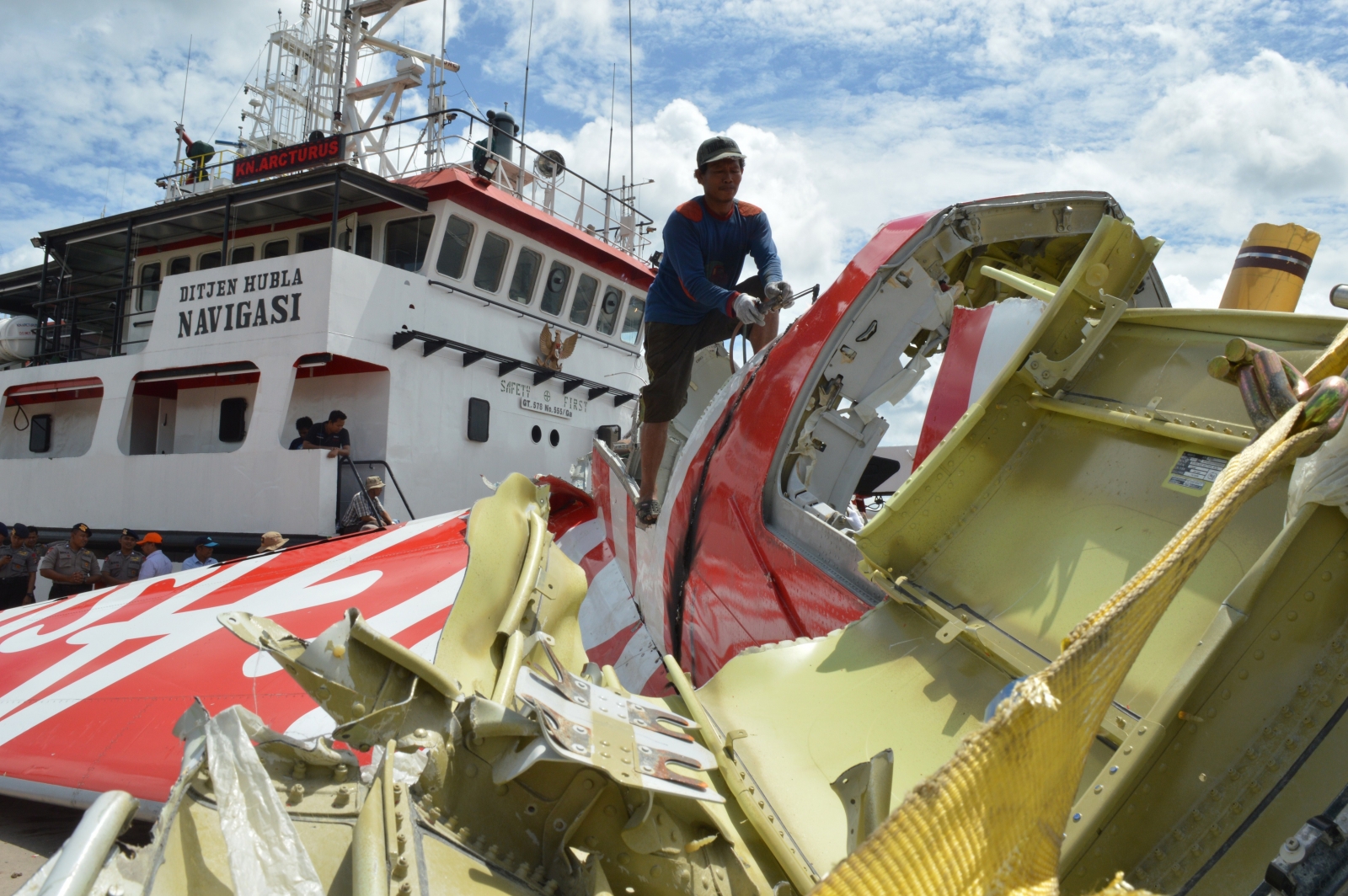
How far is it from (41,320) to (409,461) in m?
7.51

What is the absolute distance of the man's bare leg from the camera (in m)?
4.42

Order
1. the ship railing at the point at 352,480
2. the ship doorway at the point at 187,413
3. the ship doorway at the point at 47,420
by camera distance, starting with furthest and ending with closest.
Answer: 1. the ship doorway at the point at 47,420
2. the ship doorway at the point at 187,413
3. the ship railing at the point at 352,480

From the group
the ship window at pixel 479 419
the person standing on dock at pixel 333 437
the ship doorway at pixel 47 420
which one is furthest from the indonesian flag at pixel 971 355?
the ship doorway at pixel 47 420

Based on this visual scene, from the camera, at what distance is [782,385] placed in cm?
347

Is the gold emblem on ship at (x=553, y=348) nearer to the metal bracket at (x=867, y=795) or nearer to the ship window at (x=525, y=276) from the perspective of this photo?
the ship window at (x=525, y=276)

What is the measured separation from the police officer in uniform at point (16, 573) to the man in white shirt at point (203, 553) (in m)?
1.64

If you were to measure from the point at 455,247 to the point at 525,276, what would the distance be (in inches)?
48.1

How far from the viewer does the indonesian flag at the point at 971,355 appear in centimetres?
307

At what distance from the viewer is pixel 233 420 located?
37.4ft

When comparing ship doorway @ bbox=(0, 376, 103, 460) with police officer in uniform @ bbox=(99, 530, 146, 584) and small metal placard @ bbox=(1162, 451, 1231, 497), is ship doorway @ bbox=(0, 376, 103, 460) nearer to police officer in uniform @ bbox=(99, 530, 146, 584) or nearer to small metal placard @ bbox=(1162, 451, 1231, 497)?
police officer in uniform @ bbox=(99, 530, 146, 584)

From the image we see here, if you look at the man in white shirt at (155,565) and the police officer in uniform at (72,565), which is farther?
the police officer in uniform at (72,565)

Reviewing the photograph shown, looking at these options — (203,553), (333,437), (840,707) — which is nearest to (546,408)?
(333,437)

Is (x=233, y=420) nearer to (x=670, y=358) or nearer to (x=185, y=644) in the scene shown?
(x=185, y=644)

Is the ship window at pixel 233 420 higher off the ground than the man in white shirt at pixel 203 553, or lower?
higher
